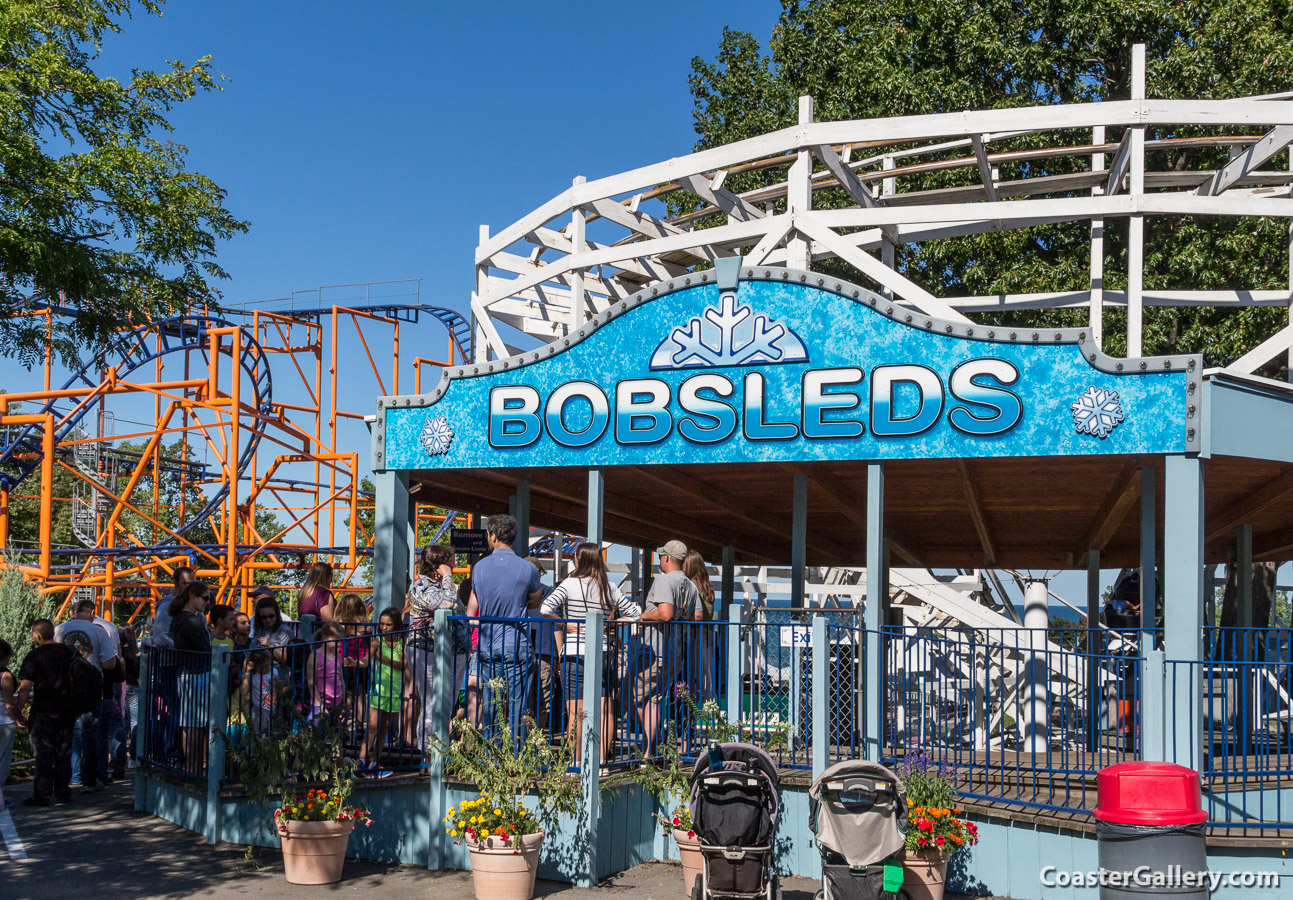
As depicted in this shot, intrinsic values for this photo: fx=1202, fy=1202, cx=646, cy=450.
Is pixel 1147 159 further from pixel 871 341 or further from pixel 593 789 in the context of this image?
pixel 593 789

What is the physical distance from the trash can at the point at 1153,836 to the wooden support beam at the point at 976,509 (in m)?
3.47

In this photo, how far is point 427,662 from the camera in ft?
29.1

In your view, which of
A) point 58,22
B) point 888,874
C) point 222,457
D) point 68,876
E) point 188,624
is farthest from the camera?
point 222,457

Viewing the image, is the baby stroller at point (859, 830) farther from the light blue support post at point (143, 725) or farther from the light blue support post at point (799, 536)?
the light blue support post at point (143, 725)

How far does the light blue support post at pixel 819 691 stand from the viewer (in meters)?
8.38

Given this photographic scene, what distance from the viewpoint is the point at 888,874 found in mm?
6914

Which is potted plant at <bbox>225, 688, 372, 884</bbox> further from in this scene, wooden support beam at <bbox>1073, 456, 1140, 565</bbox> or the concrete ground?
wooden support beam at <bbox>1073, 456, 1140, 565</bbox>

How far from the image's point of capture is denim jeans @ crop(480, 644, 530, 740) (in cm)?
847

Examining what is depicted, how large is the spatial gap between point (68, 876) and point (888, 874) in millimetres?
5460

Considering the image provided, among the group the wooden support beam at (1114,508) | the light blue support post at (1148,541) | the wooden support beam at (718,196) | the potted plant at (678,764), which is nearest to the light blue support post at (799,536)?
the potted plant at (678,764)

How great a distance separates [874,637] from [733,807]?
2.24 m

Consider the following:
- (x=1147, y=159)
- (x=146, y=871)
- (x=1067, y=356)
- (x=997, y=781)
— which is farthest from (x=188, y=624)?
(x=1147, y=159)

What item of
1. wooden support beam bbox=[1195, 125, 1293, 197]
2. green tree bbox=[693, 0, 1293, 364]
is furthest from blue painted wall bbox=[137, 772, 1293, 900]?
green tree bbox=[693, 0, 1293, 364]

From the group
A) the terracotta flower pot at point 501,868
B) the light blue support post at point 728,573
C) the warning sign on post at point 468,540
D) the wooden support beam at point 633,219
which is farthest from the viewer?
the light blue support post at point 728,573
